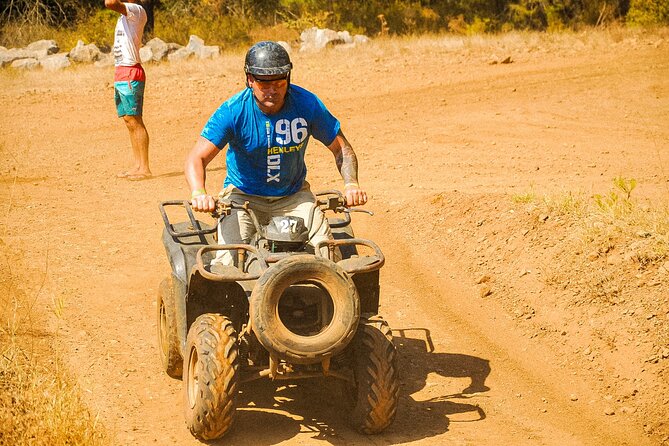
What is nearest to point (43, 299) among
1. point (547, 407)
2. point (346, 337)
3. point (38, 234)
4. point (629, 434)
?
point (38, 234)

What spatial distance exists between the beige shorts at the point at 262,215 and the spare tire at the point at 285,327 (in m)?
0.71

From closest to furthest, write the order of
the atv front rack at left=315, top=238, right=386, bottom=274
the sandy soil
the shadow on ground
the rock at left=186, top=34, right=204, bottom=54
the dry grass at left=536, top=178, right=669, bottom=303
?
1. the atv front rack at left=315, top=238, right=386, bottom=274
2. the shadow on ground
3. the sandy soil
4. the dry grass at left=536, top=178, right=669, bottom=303
5. the rock at left=186, top=34, right=204, bottom=54

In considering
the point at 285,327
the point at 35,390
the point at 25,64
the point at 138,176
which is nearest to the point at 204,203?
the point at 285,327

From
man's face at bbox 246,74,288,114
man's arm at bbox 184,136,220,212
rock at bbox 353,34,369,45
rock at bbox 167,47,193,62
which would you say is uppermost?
man's face at bbox 246,74,288,114

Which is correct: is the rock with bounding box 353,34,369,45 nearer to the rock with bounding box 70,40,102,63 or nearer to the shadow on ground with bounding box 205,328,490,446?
the rock with bounding box 70,40,102,63

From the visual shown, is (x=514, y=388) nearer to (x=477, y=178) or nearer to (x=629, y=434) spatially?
(x=629, y=434)

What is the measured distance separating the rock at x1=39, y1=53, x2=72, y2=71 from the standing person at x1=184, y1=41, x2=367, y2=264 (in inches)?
631

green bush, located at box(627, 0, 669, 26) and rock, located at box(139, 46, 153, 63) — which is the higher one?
green bush, located at box(627, 0, 669, 26)

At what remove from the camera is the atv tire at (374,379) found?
5.20 metres

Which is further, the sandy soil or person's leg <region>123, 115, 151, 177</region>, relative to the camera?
person's leg <region>123, 115, 151, 177</region>

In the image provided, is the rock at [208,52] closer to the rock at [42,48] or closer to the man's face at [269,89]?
the rock at [42,48]

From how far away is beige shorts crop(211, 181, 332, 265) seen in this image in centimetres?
586

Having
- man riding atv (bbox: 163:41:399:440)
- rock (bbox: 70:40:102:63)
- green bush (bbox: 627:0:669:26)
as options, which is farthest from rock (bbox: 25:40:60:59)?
man riding atv (bbox: 163:41:399:440)

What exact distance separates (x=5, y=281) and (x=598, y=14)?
22.3 metres
